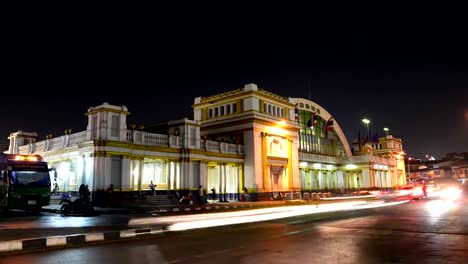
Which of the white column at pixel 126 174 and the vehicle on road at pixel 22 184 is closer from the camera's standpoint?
the vehicle on road at pixel 22 184

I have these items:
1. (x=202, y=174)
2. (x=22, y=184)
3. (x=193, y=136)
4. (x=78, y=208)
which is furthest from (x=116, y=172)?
(x=202, y=174)

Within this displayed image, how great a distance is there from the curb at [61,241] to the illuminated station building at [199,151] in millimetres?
18056

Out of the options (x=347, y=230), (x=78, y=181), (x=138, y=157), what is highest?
(x=138, y=157)

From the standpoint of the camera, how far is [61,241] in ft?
42.4

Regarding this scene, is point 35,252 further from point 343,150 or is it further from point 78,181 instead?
point 343,150

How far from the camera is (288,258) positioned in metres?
10.1

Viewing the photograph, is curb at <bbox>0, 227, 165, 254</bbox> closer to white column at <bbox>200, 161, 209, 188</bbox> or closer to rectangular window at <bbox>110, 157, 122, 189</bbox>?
rectangular window at <bbox>110, 157, 122, 189</bbox>

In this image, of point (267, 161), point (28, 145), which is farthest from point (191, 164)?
point (28, 145)

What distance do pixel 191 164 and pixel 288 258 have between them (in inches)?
1199

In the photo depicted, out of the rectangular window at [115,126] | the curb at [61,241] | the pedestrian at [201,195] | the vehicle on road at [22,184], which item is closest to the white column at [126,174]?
the rectangular window at [115,126]

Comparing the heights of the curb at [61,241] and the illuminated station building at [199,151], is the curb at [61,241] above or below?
below

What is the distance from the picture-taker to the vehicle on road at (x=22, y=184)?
26.3 meters

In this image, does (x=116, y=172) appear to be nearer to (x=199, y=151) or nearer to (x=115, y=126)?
(x=115, y=126)

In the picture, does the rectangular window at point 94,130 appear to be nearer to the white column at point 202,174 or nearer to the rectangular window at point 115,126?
the rectangular window at point 115,126
